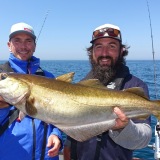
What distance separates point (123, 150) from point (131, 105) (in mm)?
1081

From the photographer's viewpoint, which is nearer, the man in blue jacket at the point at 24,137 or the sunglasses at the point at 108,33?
the man in blue jacket at the point at 24,137

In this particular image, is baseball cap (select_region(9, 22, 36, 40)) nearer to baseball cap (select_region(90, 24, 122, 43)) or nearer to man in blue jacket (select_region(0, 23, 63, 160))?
man in blue jacket (select_region(0, 23, 63, 160))

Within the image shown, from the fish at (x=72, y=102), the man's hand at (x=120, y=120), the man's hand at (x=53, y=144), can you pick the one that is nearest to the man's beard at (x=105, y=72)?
the fish at (x=72, y=102)

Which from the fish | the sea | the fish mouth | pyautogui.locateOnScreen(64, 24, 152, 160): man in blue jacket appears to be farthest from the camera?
the sea

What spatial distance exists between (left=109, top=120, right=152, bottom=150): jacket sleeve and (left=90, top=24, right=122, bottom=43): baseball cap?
204cm

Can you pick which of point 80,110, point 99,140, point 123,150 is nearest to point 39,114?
point 80,110

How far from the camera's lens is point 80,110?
426 centimetres

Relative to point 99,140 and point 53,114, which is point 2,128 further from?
point 99,140

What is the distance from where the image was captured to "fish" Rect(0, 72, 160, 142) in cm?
415

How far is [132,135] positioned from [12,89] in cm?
213

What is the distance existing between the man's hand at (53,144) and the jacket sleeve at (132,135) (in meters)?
0.99

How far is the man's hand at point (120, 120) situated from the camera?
14.0 ft

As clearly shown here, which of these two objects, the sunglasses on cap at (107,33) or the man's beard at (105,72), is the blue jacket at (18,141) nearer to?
the man's beard at (105,72)

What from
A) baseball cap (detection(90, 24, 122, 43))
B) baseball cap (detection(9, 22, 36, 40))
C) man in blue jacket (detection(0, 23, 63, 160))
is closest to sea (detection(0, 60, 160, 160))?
baseball cap (detection(90, 24, 122, 43))
